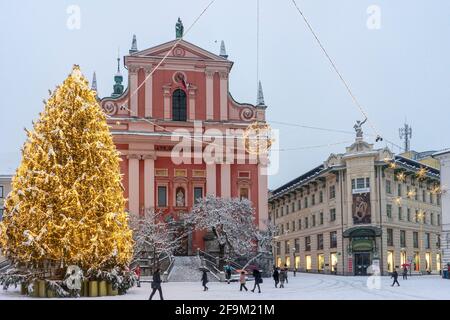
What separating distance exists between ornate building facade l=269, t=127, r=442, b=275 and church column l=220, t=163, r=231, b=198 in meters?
A: 10.5

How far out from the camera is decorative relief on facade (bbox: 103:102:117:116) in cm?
5116

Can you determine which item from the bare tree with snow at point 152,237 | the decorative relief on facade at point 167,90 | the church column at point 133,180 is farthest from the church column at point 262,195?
the church column at point 133,180

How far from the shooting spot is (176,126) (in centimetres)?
5109

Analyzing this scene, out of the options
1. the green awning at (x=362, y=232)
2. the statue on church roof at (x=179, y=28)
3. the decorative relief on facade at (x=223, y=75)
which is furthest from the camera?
the green awning at (x=362, y=232)

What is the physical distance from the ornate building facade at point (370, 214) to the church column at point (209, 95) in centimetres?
1393

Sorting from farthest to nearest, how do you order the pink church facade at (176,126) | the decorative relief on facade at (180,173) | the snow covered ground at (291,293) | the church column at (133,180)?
1. the decorative relief on facade at (180,173)
2. the pink church facade at (176,126)
3. the church column at (133,180)
4. the snow covered ground at (291,293)

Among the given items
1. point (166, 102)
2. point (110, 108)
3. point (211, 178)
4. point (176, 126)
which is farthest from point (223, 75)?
point (110, 108)

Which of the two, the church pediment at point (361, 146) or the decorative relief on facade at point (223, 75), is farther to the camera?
the church pediment at point (361, 146)

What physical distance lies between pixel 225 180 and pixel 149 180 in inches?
236

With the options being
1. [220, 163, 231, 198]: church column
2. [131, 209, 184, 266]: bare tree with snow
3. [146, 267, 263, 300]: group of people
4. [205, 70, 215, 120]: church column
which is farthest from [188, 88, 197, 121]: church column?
[146, 267, 263, 300]: group of people

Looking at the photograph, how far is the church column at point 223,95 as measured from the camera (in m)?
52.0

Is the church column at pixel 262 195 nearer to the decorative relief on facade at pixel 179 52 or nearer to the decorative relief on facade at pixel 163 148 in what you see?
the decorative relief on facade at pixel 163 148
